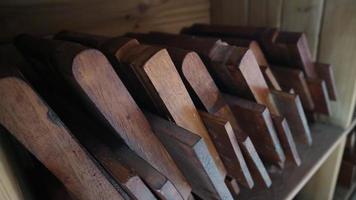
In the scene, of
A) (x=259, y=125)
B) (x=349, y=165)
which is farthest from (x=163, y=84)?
(x=349, y=165)

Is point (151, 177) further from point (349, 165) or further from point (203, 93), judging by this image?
point (349, 165)

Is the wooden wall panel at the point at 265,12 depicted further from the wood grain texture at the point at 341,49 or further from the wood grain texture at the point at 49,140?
the wood grain texture at the point at 49,140

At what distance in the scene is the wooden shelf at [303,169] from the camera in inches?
19.2

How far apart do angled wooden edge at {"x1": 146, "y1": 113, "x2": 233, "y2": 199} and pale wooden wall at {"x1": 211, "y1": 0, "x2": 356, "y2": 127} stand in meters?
0.42

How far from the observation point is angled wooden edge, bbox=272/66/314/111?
0.52 m

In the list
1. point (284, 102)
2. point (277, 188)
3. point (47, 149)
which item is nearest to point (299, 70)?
point (284, 102)

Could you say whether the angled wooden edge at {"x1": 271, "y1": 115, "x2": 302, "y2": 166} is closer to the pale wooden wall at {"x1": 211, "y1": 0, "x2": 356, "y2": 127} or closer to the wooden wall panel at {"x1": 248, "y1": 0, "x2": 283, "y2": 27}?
the pale wooden wall at {"x1": 211, "y1": 0, "x2": 356, "y2": 127}

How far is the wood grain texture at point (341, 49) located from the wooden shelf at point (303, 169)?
52 millimetres

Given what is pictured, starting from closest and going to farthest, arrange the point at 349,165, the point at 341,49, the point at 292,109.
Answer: the point at 292,109
the point at 341,49
the point at 349,165

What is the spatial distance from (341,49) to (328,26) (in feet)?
0.19

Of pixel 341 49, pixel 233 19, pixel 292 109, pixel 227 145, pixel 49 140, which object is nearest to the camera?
pixel 49 140

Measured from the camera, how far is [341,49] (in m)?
0.59

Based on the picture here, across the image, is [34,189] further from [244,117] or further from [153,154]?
[244,117]

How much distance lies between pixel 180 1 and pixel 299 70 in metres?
0.39
